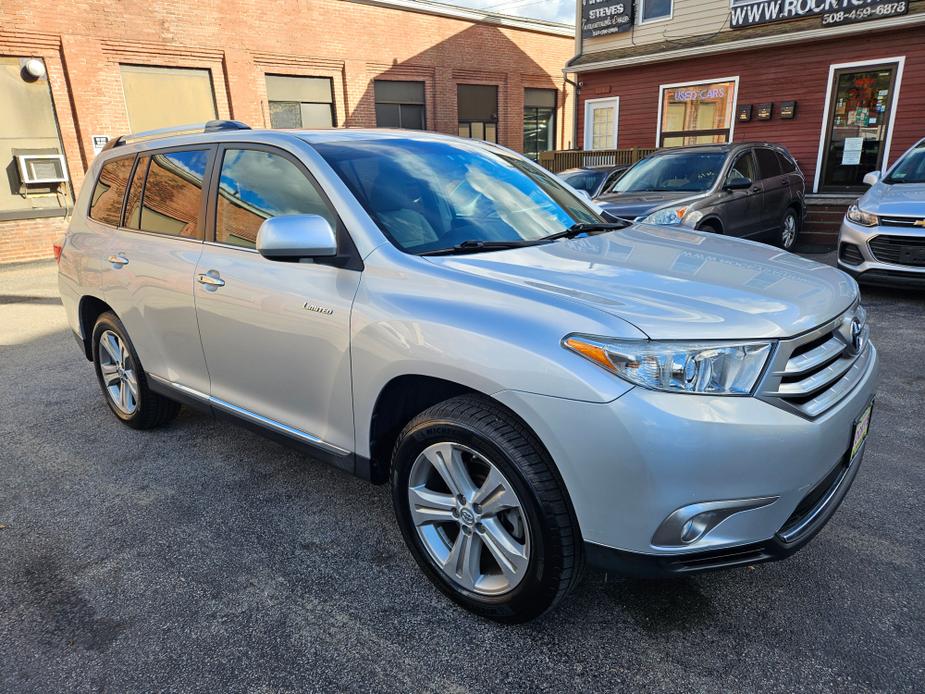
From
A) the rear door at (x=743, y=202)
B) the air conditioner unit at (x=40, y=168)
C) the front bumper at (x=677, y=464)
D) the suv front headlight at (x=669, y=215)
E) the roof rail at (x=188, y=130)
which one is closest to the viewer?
the front bumper at (x=677, y=464)

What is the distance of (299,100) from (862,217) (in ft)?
50.9

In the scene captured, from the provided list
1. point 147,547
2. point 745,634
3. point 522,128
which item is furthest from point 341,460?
point 522,128

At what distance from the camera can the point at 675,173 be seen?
8422 mm

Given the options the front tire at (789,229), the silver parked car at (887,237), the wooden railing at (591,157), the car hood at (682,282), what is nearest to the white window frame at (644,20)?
the wooden railing at (591,157)

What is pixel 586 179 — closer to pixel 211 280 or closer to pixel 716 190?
pixel 716 190

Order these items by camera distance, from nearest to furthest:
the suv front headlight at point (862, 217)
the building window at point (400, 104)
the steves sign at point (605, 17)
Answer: the suv front headlight at point (862, 217)
the steves sign at point (605, 17)
the building window at point (400, 104)

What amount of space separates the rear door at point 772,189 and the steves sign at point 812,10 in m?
4.99

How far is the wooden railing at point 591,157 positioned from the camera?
15.8 m

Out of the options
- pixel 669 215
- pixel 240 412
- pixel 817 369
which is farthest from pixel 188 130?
pixel 669 215

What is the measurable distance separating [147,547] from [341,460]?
1047 millimetres

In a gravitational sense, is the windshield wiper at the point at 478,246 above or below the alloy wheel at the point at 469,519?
above

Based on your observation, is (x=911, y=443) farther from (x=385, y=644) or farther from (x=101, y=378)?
(x=101, y=378)

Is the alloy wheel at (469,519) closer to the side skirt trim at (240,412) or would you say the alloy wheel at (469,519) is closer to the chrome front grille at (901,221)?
the side skirt trim at (240,412)

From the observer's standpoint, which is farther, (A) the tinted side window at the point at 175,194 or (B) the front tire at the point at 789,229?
(B) the front tire at the point at 789,229
